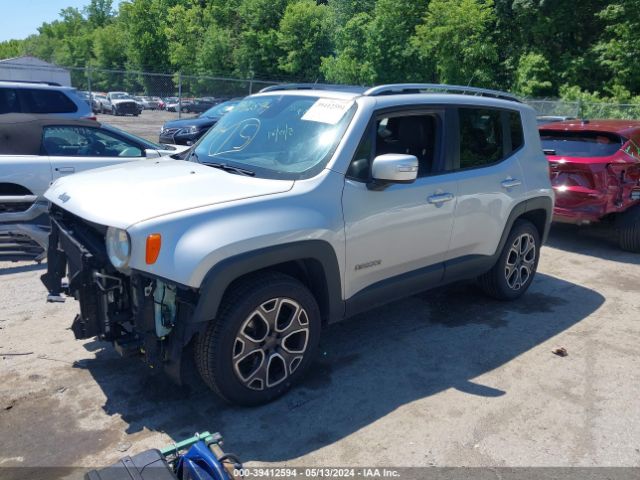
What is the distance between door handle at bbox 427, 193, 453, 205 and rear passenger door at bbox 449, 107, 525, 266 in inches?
5.7

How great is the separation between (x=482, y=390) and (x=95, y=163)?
5.19 metres

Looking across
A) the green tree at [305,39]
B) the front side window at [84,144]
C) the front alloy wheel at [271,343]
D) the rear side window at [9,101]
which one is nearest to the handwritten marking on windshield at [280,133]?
the front alloy wheel at [271,343]

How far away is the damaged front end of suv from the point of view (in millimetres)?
3100

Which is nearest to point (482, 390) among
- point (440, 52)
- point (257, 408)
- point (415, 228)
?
point (415, 228)

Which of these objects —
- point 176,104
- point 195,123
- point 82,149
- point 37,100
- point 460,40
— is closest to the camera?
point 82,149

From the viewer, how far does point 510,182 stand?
197 inches

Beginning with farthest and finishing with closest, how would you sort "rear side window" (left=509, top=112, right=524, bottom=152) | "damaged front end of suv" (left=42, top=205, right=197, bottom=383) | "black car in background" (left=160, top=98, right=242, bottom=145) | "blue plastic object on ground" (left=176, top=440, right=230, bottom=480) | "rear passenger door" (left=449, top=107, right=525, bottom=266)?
"black car in background" (left=160, top=98, right=242, bottom=145)
"rear side window" (left=509, top=112, right=524, bottom=152)
"rear passenger door" (left=449, top=107, right=525, bottom=266)
"damaged front end of suv" (left=42, top=205, right=197, bottom=383)
"blue plastic object on ground" (left=176, top=440, right=230, bottom=480)

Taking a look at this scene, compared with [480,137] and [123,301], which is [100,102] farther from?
[123,301]

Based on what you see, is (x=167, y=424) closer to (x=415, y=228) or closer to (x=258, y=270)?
(x=258, y=270)

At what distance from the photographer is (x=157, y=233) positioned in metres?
3.00

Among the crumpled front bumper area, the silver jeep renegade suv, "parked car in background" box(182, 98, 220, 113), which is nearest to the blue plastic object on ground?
the silver jeep renegade suv

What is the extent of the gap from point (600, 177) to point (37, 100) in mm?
8136

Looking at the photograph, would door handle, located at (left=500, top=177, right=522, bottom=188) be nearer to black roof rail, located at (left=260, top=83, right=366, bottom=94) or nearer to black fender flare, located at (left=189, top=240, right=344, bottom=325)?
black roof rail, located at (left=260, top=83, right=366, bottom=94)

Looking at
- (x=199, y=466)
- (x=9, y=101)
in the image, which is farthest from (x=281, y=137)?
(x=9, y=101)
